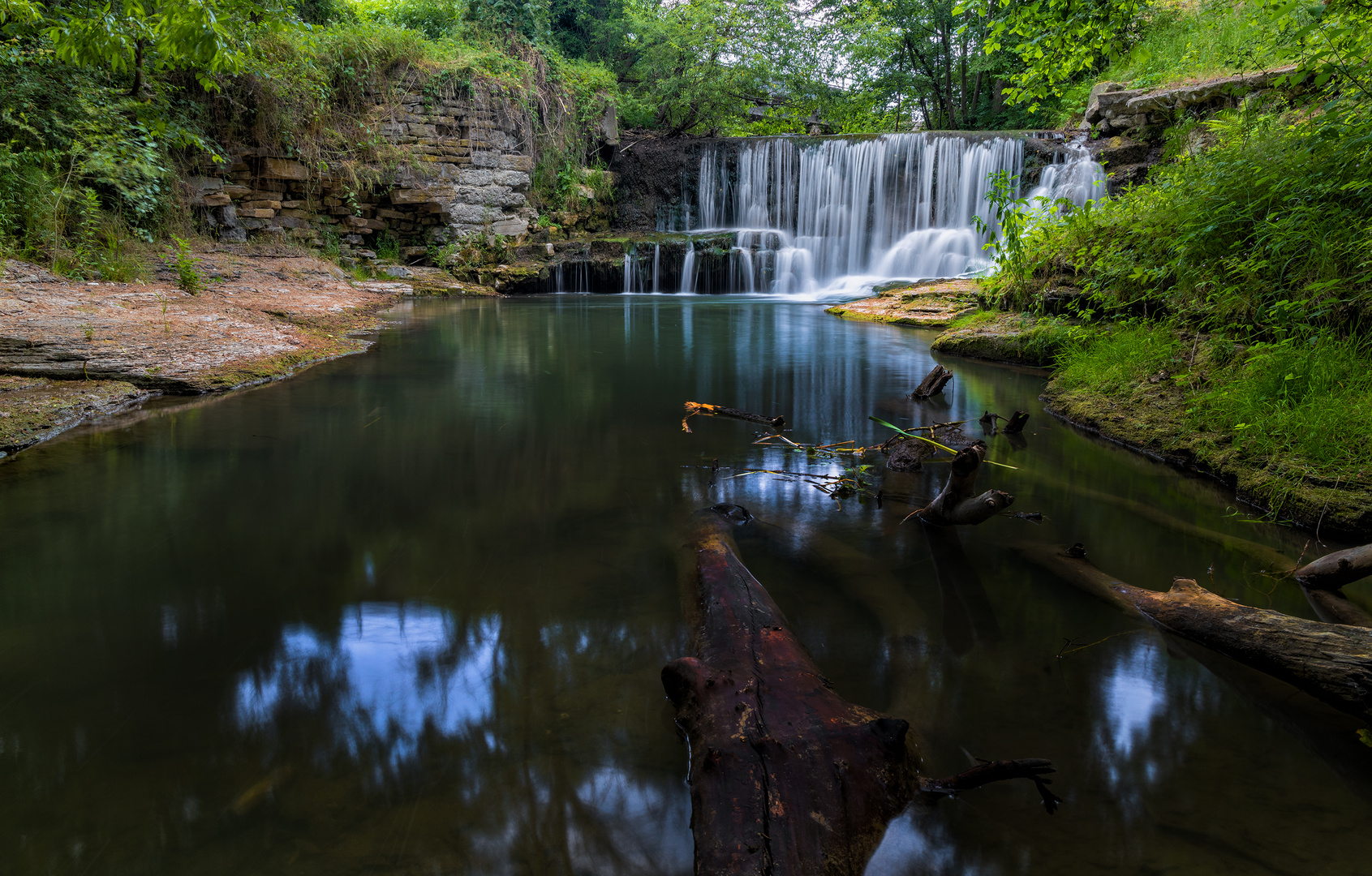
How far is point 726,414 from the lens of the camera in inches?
165

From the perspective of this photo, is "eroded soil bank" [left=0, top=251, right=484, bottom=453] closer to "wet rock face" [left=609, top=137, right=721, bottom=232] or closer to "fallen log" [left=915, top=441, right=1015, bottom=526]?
"fallen log" [left=915, top=441, right=1015, bottom=526]

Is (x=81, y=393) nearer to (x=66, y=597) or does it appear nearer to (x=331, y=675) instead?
(x=66, y=597)

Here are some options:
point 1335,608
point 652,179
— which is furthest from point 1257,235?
point 652,179

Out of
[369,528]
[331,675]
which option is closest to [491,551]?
[369,528]

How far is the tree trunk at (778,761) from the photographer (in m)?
1.04

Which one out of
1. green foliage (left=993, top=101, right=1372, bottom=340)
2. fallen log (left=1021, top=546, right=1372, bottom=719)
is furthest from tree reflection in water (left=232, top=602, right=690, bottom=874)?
green foliage (left=993, top=101, right=1372, bottom=340)

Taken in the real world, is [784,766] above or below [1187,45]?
below

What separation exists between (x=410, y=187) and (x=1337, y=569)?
1513cm

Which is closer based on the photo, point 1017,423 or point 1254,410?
point 1254,410

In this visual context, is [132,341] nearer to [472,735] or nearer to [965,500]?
[472,735]

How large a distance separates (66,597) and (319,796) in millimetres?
1354

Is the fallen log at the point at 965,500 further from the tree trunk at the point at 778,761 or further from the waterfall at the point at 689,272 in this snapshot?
the waterfall at the point at 689,272

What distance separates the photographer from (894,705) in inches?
61.4

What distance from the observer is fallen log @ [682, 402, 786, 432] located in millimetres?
3979
